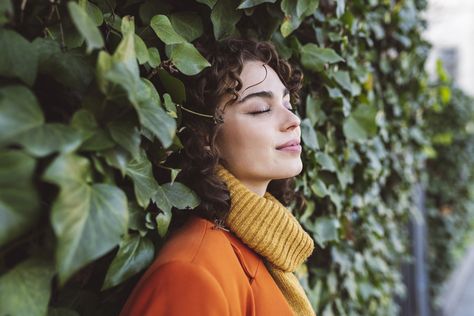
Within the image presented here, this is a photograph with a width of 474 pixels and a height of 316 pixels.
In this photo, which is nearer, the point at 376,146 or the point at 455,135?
the point at 376,146

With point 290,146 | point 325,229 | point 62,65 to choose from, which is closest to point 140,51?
point 62,65

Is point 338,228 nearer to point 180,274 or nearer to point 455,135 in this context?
point 180,274

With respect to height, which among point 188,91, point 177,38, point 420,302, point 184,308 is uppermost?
point 177,38

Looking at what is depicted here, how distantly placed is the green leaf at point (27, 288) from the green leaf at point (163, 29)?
636 millimetres

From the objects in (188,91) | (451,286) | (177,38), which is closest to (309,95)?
(188,91)

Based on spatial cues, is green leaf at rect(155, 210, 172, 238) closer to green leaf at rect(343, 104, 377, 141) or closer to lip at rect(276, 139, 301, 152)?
lip at rect(276, 139, 301, 152)

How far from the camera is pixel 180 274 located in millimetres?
1133

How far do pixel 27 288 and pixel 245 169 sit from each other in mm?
730

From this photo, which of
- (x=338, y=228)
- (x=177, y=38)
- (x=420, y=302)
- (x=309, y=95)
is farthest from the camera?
(x=420, y=302)

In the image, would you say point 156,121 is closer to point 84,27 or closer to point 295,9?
point 84,27

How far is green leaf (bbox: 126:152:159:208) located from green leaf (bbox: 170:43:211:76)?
285 mm

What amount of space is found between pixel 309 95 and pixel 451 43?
12.7 m

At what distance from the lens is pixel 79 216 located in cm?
77

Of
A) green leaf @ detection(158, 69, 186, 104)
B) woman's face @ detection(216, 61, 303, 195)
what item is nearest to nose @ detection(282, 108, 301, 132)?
woman's face @ detection(216, 61, 303, 195)
